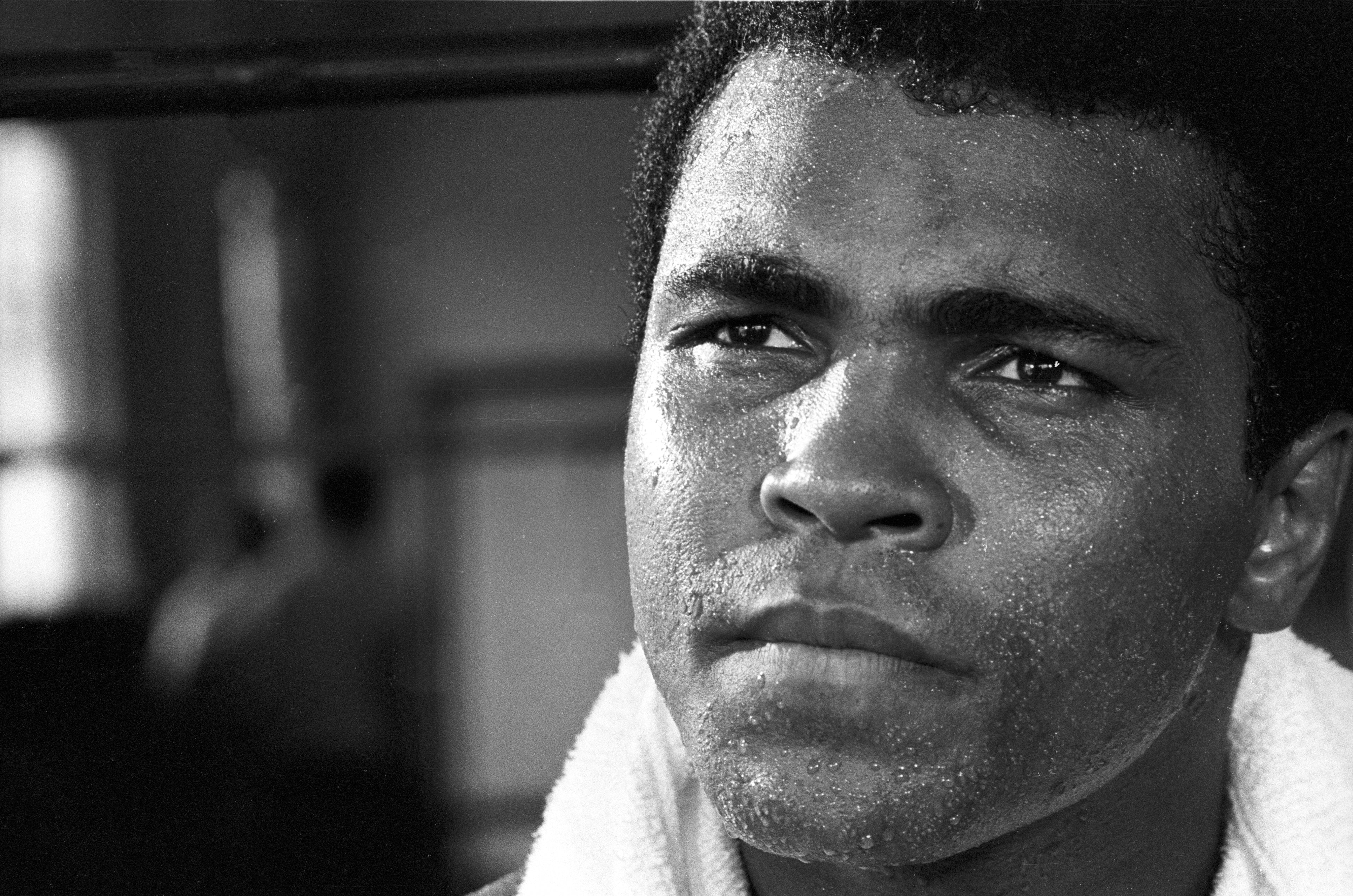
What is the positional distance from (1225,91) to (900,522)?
52cm

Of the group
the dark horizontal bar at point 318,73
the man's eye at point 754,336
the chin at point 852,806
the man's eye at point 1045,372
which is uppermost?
the dark horizontal bar at point 318,73

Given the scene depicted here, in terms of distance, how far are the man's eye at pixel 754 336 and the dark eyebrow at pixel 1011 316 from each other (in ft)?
0.48

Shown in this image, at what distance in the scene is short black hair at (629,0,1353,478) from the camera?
1353 mm

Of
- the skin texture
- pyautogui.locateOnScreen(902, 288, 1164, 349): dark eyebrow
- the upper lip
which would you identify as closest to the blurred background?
the skin texture

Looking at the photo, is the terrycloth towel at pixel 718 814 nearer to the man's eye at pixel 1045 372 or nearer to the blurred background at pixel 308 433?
the blurred background at pixel 308 433

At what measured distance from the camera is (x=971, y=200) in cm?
131

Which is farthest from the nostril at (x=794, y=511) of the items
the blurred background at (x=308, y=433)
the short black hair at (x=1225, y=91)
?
the blurred background at (x=308, y=433)

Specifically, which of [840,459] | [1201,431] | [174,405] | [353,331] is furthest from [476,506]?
[1201,431]

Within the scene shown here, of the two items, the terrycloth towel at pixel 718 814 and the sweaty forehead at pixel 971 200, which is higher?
the sweaty forehead at pixel 971 200

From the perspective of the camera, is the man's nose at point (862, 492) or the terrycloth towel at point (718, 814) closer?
the man's nose at point (862, 492)

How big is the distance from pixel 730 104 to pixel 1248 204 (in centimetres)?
50

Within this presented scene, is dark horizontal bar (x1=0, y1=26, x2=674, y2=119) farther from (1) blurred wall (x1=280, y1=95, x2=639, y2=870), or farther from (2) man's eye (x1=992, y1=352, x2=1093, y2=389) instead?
(2) man's eye (x1=992, y1=352, x2=1093, y2=389)

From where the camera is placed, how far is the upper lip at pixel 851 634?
48.4 inches

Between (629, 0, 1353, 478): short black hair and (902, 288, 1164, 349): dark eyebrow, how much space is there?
147mm
